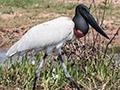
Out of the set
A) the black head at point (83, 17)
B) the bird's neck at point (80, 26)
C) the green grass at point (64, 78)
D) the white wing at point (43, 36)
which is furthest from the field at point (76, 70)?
the white wing at point (43, 36)

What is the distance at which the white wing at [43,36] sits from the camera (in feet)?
11.1

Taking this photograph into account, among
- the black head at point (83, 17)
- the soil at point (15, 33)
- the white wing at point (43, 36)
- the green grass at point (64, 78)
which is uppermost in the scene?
the black head at point (83, 17)

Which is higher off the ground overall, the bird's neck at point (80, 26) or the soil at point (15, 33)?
the bird's neck at point (80, 26)

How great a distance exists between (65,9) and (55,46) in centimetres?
617

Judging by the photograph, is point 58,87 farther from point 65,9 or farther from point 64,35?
point 65,9

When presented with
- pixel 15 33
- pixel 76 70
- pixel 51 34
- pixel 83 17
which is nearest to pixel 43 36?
pixel 51 34

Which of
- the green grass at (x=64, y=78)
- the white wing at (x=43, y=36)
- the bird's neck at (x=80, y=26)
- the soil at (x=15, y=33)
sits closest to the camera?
the white wing at (x=43, y=36)

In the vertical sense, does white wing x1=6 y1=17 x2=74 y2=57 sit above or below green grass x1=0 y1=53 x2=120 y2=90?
above

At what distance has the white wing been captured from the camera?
3369 mm

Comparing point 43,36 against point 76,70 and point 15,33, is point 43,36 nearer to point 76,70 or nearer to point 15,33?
point 76,70

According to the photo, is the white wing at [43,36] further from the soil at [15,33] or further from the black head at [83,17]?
the soil at [15,33]

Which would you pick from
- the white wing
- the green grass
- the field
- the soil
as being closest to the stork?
the white wing

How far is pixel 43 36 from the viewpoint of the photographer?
3.42 meters

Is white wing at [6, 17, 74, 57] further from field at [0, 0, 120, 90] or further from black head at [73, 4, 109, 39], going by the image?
field at [0, 0, 120, 90]
